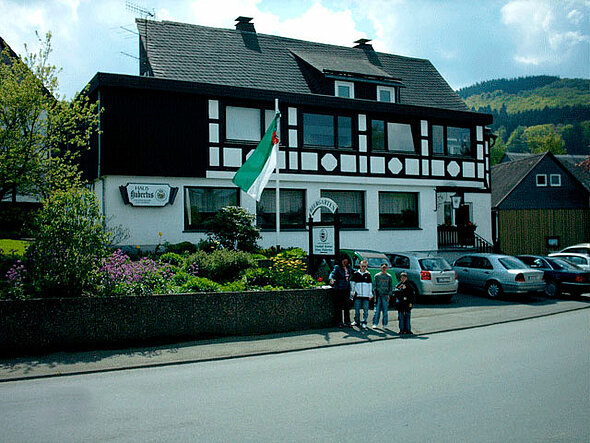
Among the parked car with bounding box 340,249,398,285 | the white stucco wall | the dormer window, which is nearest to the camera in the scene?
the parked car with bounding box 340,249,398,285

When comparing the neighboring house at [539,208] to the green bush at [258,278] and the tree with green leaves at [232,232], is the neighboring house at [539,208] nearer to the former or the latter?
the tree with green leaves at [232,232]

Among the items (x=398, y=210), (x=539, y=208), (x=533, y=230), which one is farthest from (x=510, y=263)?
(x=539, y=208)

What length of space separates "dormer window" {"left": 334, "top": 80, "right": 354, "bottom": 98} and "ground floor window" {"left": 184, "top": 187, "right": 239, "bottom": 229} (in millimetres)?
6879

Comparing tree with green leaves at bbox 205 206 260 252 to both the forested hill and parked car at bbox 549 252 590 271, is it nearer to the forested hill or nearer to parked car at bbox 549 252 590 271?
parked car at bbox 549 252 590 271

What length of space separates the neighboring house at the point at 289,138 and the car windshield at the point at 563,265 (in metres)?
5.48

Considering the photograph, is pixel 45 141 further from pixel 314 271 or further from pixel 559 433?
pixel 559 433

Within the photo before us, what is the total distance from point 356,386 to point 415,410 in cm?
136

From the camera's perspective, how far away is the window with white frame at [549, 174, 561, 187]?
125 feet

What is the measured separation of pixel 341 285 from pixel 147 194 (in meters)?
9.04

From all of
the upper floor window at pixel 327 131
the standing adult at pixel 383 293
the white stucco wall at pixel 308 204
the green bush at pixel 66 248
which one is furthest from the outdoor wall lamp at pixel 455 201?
the green bush at pixel 66 248

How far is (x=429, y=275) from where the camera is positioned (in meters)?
17.8

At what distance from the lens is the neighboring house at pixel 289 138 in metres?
19.4

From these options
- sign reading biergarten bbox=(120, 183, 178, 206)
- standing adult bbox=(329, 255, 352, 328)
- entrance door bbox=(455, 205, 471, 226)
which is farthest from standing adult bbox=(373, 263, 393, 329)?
entrance door bbox=(455, 205, 471, 226)

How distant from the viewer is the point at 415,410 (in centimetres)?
634
